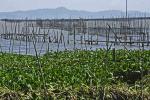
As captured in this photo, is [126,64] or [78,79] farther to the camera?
[126,64]

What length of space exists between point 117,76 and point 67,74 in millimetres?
1551

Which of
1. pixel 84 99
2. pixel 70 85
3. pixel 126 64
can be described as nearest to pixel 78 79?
pixel 70 85

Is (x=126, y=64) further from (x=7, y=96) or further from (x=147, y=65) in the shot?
(x=7, y=96)

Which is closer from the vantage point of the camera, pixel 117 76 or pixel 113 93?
pixel 113 93

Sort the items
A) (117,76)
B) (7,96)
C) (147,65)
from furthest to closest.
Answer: (147,65) → (117,76) → (7,96)

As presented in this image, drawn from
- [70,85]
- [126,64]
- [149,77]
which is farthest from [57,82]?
[126,64]

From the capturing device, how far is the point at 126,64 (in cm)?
1125

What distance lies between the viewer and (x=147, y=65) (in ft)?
36.8

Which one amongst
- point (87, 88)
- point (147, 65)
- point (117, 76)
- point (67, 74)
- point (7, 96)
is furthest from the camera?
point (147, 65)

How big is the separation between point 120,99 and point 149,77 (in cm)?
162

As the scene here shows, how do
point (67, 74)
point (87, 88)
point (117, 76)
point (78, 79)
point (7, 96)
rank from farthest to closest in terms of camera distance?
point (117, 76), point (67, 74), point (78, 79), point (87, 88), point (7, 96)

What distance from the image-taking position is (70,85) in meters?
8.12

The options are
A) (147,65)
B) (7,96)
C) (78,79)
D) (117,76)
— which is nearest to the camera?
(7,96)

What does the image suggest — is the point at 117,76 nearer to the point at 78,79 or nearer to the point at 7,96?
the point at 78,79
